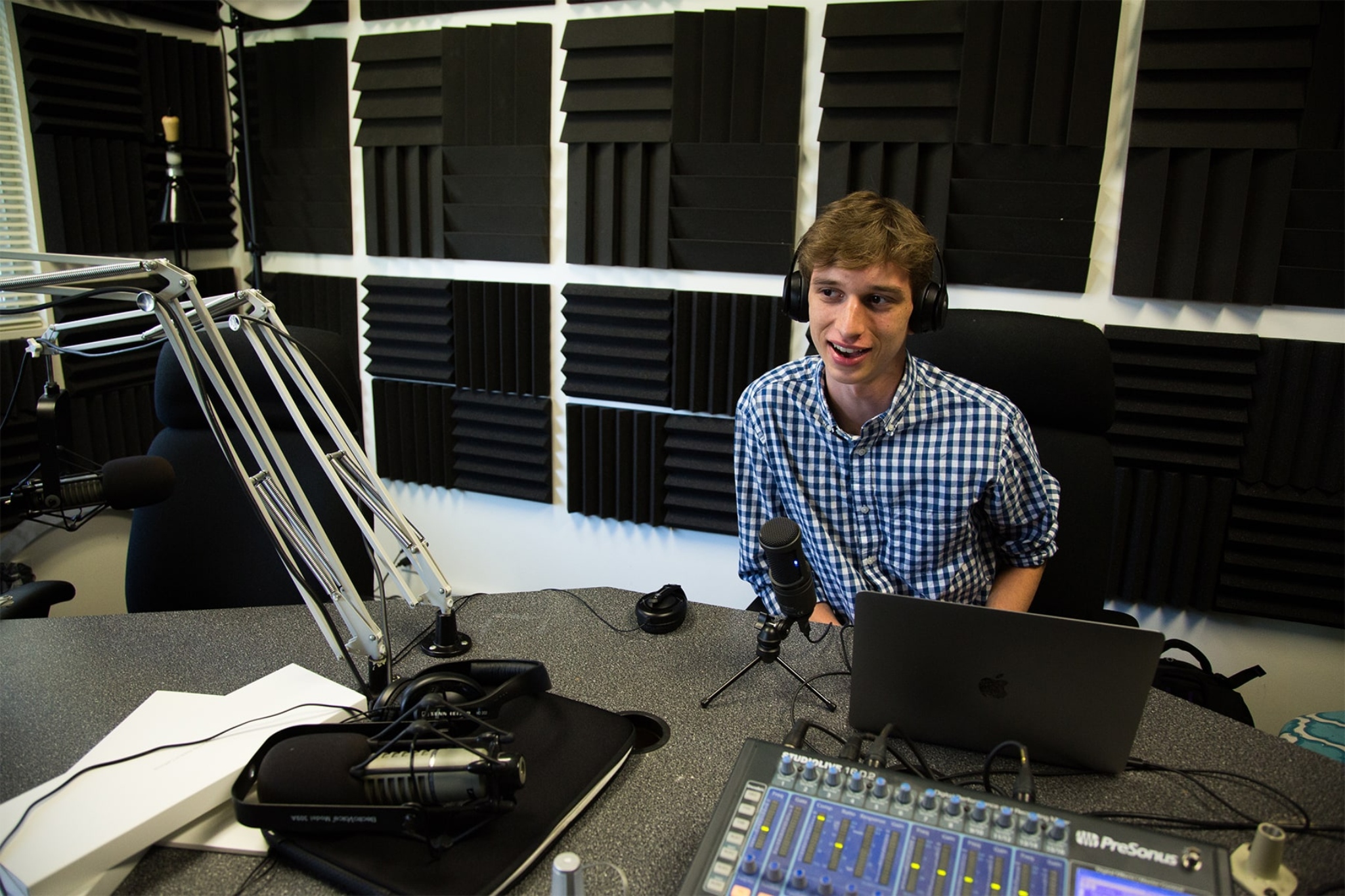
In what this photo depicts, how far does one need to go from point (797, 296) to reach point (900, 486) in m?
0.39

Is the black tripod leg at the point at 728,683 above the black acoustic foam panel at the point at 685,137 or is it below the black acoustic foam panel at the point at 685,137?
below

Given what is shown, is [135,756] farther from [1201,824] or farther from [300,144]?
[300,144]

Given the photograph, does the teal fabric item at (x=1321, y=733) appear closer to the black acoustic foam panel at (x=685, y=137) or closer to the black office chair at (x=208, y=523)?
the black acoustic foam panel at (x=685, y=137)

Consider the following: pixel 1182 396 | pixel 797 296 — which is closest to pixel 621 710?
pixel 797 296

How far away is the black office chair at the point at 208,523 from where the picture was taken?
5.90ft

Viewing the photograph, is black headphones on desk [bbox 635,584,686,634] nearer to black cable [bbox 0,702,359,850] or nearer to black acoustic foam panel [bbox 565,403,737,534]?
black cable [bbox 0,702,359,850]

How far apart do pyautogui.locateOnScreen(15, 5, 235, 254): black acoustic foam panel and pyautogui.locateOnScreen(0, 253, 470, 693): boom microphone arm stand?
1.93m

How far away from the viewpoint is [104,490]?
41.2 inches

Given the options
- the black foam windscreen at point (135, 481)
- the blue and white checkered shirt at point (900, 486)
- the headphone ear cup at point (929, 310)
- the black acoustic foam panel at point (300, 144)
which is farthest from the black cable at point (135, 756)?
the black acoustic foam panel at point (300, 144)

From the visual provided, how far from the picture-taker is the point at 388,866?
0.85 m

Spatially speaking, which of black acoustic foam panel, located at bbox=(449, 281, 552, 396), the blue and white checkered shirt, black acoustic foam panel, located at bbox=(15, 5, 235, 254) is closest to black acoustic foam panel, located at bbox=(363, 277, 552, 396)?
black acoustic foam panel, located at bbox=(449, 281, 552, 396)

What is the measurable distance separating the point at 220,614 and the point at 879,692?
1089 millimetres

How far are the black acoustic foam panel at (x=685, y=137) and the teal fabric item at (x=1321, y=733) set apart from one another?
5.65 ft

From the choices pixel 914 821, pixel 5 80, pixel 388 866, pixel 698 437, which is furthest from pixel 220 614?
pixel 5 80
